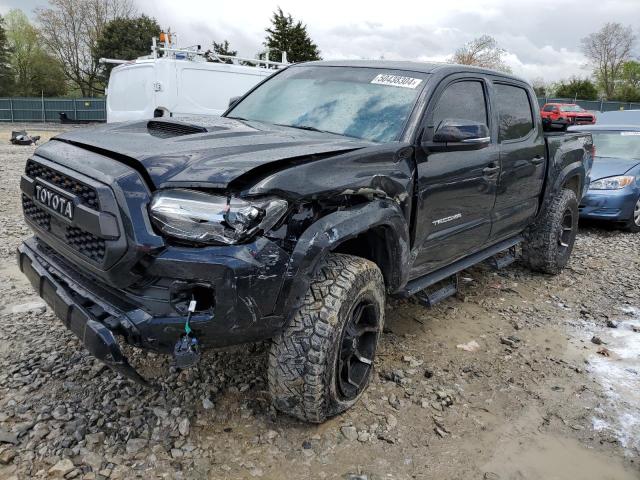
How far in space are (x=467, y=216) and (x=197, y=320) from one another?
224 cm

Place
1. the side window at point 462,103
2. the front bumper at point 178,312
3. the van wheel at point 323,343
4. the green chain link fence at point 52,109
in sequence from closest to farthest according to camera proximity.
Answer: the front bumper at point 178,312, the van wheel at point 323,343, the side window at point 462,103, the green chain link fence at point 52,109

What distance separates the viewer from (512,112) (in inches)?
175

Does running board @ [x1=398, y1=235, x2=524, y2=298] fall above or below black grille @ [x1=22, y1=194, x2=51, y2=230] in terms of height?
below

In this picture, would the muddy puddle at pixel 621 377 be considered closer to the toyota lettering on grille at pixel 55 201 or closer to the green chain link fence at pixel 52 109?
the toyota lettering on grille at pixel 55 201

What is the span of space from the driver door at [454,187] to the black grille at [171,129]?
1.30m

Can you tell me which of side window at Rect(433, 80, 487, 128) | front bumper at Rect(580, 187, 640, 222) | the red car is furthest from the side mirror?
the red car

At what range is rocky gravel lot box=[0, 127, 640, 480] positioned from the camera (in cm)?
249

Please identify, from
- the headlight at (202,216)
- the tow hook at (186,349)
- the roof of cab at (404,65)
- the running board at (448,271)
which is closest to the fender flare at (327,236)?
the headlight at (202,216)

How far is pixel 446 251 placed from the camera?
145 inches

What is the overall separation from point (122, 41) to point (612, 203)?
139ft

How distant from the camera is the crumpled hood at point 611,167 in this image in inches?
304

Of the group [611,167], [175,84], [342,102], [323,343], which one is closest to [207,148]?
[323,343]

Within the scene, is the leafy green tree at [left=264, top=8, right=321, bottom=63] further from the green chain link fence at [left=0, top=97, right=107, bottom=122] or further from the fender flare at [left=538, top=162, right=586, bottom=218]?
the fender flare at [left=538, top=162, right=586, bottom=218]

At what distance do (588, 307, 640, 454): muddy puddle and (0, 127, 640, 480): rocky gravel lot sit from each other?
0.01 m
